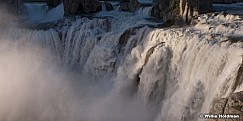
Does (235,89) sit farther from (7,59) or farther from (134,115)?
(7,59)

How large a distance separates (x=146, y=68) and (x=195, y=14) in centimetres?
425

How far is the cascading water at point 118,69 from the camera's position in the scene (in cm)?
1187

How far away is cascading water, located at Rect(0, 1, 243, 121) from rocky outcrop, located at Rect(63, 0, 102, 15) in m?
1.80

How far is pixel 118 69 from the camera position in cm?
1647

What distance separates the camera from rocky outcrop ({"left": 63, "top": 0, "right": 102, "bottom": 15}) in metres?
22.5

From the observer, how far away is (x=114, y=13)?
22266mm

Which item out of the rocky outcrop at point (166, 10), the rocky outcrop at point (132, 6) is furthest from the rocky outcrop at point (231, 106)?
the rocky outcrop at point (132, 6)

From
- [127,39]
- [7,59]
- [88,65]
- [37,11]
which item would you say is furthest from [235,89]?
[37,11]

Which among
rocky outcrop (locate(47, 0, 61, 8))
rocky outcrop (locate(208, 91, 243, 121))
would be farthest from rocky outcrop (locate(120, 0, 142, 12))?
rocky outcrop (locate(208, 91, 243, 121))

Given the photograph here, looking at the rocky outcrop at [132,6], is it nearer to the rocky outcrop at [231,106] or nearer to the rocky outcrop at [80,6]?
the rocky outcrop at [80,6]

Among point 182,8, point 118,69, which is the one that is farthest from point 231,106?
point 182,8

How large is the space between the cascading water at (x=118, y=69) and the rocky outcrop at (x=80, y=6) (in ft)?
5.90

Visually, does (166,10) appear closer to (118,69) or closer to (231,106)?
(118,69)

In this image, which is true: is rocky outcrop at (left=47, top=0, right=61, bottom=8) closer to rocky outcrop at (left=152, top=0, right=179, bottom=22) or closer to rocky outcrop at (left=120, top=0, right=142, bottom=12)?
rocky outcrop at (left=120, top=0, right=142, bottom=12)
